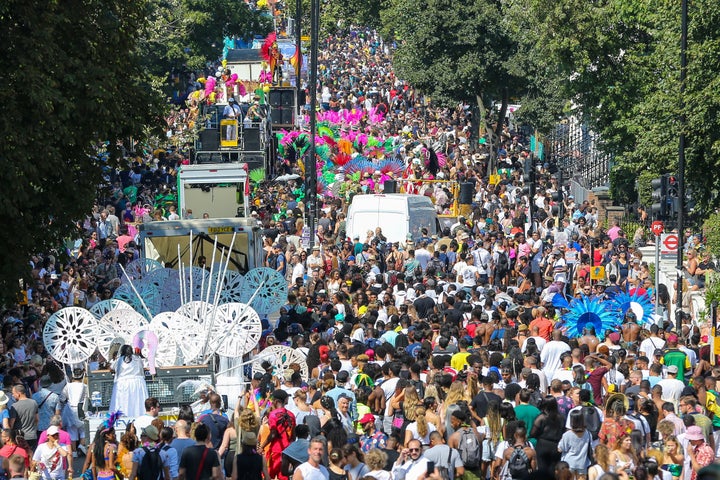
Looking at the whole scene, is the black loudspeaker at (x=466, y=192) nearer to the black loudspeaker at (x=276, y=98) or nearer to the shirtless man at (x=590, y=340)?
the black loudspeaker at (x=276, y=98)

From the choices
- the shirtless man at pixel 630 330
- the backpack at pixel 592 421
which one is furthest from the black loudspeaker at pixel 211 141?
the backpack at pixel 592 421

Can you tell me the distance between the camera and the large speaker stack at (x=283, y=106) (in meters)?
52.0

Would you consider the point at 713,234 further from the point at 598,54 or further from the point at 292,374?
the point at 292,374

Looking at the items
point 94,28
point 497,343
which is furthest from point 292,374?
point 94,28

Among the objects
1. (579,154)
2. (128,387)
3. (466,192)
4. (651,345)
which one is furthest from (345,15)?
(128,387)

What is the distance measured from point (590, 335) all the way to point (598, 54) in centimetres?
1960

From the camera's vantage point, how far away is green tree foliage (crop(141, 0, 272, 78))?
70.5m

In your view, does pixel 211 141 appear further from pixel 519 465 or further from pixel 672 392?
pixel 519 465

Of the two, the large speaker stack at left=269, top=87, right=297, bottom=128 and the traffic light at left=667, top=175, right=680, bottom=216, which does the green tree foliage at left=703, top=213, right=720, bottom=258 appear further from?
the large speaker stack at left=269, top=87, right=297, bottom=128

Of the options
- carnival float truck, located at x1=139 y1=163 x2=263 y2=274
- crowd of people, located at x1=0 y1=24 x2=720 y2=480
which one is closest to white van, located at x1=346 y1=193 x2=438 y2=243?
crowd of people, located at x1=0 y1=24 x2=720 y2=480

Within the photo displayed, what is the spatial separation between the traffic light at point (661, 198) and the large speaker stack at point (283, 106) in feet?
85.8

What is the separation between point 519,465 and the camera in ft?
44.9

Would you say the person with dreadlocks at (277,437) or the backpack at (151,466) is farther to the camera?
the person with dreadlocks at (277,437)

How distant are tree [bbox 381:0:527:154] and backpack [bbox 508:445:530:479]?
39066mm
